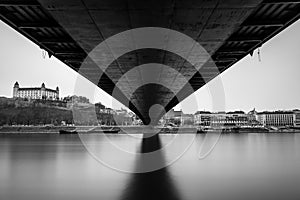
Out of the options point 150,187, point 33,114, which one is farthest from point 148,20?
point 33,114

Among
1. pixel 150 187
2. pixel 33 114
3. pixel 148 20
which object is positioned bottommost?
pixel 150 187

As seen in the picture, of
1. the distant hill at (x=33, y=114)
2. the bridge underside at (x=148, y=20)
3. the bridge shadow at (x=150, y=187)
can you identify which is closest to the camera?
the bridge shadow at (x=150, y=187)

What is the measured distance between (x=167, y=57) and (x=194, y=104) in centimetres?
3375

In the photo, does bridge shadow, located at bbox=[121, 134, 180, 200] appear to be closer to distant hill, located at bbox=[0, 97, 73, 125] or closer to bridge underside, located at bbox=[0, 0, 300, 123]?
bridge underside, located at bbox=[0, 0, 300, 123]

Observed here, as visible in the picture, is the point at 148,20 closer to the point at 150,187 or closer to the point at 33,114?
the point at 150,187

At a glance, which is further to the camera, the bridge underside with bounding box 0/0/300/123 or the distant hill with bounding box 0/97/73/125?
the distant hill with bounding box 0/97/73/125

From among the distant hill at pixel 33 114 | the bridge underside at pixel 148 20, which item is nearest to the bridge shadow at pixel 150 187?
the bridge underside at pixel 148 20

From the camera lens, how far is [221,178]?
1297 cm

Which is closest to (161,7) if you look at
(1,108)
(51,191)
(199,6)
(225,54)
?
(199,6)

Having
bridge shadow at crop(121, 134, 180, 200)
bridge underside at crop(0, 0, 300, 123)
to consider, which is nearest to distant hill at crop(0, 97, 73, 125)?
bridge underside at crop(0, 0, 300, 123)

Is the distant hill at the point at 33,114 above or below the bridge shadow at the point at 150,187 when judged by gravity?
above

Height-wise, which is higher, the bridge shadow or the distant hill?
the distant hill

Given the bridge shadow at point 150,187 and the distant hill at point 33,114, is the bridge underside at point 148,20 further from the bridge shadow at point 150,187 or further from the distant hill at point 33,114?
the distant hill at point 33,114

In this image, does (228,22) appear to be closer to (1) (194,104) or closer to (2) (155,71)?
(2) (155,71)
